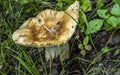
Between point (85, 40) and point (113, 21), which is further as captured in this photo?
point (85, 40)

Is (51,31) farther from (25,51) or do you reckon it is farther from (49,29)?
(25,51)

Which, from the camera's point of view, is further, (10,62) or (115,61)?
(10,62)

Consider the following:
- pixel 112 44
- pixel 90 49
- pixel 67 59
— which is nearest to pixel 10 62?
pixel 67 59

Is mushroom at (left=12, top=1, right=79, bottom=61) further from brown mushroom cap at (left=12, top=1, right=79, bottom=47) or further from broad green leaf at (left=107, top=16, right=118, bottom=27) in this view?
broad green leaf at (left=107, top=16, right=118, bottom=27)

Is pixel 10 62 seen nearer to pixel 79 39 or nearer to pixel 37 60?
pixel 37 60

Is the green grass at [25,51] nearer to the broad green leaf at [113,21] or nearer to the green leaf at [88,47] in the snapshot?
the green leaf at [88,47]

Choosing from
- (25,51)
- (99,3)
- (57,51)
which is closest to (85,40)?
(57,51)
